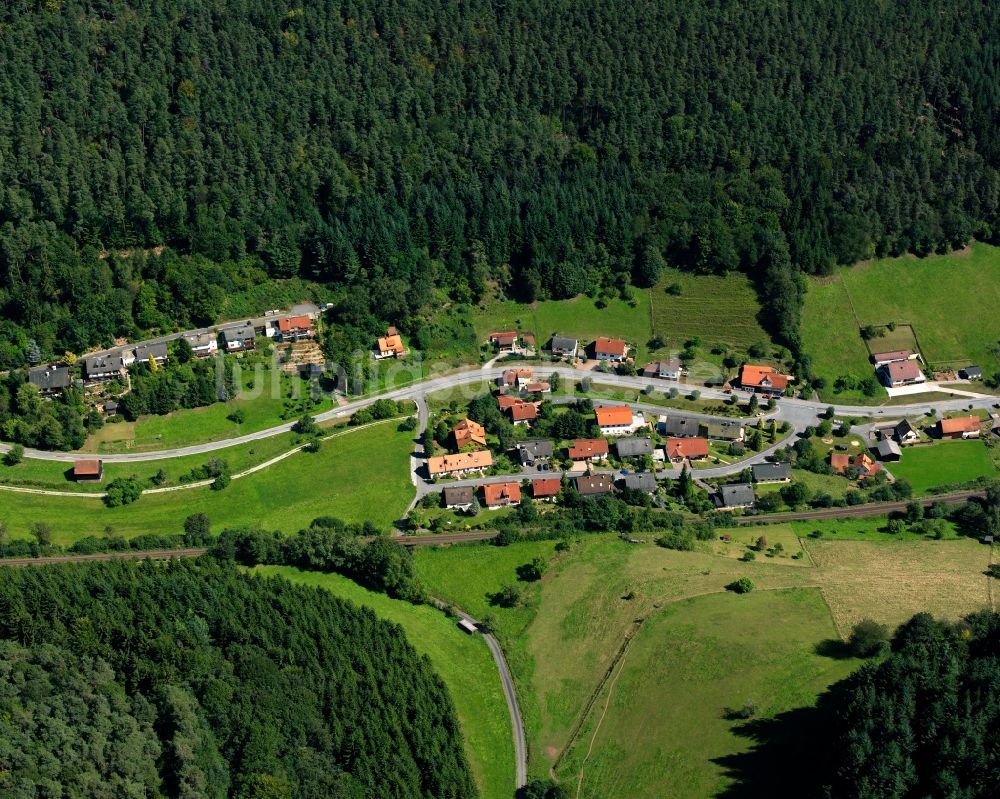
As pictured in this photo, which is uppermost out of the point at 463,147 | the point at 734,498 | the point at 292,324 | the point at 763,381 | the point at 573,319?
the point at 463,147

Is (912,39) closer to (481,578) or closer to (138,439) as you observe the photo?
(481,578)

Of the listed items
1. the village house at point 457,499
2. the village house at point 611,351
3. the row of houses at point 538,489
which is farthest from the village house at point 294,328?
the village house at point 611,351

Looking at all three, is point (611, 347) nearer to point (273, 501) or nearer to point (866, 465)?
point (866, 465)

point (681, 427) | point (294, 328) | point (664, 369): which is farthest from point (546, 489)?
point (294, 328)

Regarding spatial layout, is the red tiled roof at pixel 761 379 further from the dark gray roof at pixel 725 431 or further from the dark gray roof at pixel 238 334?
the dark gray roof at pixel 238 334

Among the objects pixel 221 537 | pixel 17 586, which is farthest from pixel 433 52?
pixel 17 586

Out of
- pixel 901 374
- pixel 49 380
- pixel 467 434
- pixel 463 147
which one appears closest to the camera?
pixel 467 434

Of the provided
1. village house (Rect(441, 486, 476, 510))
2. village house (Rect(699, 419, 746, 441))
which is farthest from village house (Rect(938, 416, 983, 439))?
village house (Rect(441, 486, 476, 510))
